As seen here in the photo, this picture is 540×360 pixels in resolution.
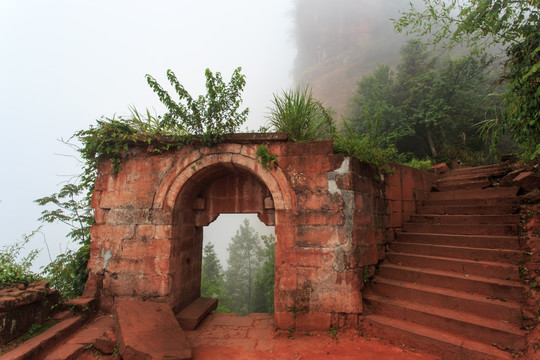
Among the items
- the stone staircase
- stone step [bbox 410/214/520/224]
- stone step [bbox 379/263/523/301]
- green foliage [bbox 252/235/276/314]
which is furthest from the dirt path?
green foliage [bbox 252/235/276/314]

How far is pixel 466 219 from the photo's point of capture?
5.23 meters

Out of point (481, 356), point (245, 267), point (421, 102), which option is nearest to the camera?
point (481, 356)

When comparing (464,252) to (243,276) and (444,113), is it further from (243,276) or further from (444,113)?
(243,276)

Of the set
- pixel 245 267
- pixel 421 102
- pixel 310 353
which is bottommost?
pixel 245 267

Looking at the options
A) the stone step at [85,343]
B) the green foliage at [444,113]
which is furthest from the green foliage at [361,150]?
the green foliage at [444,113]

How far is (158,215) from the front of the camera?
4.52 meters

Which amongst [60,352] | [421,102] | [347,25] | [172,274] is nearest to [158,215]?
[172,274]

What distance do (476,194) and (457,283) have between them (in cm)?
320

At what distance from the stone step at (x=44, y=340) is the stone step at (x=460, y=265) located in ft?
18.4

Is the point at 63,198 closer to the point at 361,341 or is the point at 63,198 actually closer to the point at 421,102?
the point at 361,341

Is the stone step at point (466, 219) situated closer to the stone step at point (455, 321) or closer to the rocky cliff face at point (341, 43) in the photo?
the stone step at point (455, 321)

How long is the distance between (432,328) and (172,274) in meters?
4.23

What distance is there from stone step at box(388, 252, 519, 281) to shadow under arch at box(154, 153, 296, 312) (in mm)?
2586

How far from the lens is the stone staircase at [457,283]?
316 cm
